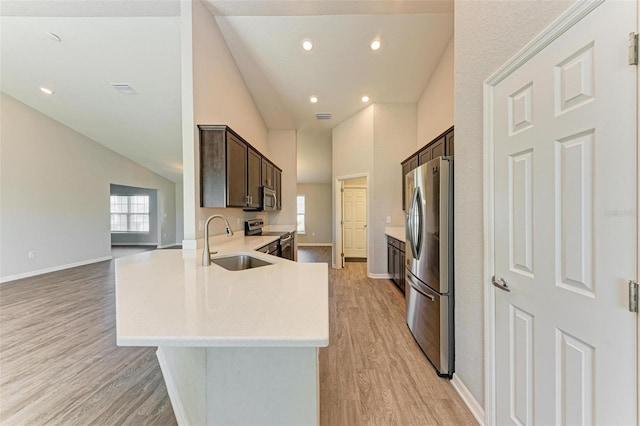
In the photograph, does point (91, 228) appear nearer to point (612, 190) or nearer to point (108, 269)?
point (108, 269)

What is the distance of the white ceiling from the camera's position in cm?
277

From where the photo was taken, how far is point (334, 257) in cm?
582

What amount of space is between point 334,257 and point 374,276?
4.26 feet

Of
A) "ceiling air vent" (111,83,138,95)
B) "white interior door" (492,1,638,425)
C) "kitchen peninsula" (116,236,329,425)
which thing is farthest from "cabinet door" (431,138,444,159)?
"ceiling air vent" (111,83,138,95)

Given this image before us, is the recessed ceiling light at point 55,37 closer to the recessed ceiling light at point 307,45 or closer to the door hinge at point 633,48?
the recessed ceiling light at point 307,45

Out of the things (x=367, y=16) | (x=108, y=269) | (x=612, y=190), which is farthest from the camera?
(x=108, y=269)

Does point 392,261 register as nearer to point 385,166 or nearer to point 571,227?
point 385,166

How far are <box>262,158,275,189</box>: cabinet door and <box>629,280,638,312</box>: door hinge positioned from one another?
157 inches

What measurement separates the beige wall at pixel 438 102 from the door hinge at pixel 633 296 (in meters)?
3.05

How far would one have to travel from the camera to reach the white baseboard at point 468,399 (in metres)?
1.52

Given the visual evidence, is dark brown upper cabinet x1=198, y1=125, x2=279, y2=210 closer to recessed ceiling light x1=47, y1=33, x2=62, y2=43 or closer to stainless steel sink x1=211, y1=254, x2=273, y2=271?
stainless steel sink x1=211, y1=254, x2=273, y2=271

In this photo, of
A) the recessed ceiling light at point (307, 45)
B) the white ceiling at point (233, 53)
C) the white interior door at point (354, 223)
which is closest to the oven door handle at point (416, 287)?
the white ceiling at point (233, 53)

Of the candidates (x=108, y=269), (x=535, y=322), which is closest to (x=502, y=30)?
(x=535, y=322)

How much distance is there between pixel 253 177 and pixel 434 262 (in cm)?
270
